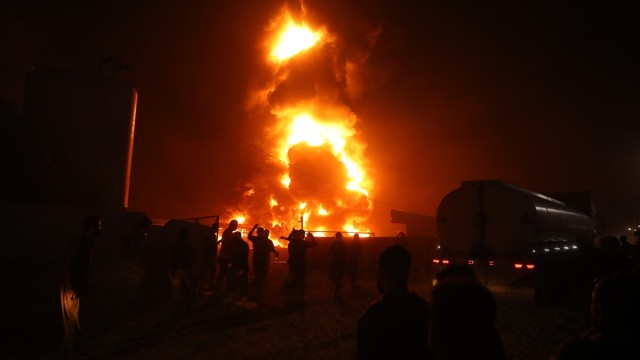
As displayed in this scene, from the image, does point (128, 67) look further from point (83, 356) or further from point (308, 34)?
point (308, 34)

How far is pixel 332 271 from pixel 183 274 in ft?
16.8

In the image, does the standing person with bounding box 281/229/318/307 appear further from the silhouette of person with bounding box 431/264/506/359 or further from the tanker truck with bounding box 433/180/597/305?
the silhouette of person with bounding box 431/264/506/359

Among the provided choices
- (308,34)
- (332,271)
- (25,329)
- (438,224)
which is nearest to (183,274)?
(25,329)

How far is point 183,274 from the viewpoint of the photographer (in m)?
10.6

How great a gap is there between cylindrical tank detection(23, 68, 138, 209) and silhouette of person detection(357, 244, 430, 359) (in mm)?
19292

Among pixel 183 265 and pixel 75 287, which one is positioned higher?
pixel 183 265

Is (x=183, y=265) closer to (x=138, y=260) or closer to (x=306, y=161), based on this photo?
(x=138, y=260)

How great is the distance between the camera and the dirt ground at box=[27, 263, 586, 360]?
7.39 metres

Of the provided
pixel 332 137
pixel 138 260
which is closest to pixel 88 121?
pixel 138 260

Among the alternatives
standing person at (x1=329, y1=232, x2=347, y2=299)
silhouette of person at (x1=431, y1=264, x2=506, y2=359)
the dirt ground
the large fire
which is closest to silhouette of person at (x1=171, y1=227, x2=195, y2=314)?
the dirt ground

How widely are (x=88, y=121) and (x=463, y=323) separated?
23.4 metres

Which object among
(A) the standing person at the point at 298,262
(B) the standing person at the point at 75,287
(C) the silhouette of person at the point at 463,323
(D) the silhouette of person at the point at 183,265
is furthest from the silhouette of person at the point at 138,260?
(C) the silhouette of person at the point at 463,323

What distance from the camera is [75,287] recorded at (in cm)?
680

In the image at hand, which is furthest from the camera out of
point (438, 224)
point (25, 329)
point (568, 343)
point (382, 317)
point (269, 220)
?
point (269, 220)
